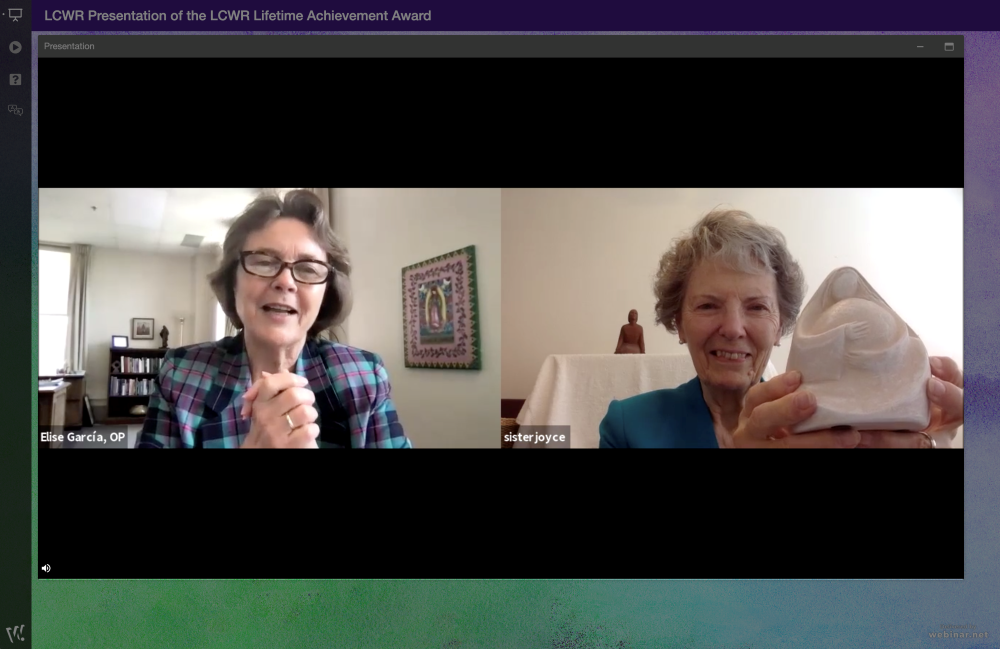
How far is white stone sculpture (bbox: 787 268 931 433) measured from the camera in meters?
1.20

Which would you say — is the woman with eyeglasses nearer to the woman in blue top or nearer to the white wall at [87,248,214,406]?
the white wall at [87,248,214,406]

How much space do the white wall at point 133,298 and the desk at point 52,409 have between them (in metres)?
0.07

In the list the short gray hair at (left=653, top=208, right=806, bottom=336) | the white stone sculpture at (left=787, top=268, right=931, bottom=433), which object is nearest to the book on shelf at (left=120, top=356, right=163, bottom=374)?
the short gray hair at (left=653, top=208, right=806, bottom=336)

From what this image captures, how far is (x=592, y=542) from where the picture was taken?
1.23 m

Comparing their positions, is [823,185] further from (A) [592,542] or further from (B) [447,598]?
(B) [447,598]

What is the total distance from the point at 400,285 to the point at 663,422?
25.7 inches

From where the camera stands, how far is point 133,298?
119 cm

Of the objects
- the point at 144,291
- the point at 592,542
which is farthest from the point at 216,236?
the point at 592,542

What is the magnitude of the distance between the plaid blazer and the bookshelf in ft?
0.11

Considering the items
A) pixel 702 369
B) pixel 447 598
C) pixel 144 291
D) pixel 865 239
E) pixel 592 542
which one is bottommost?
pixel 447 598

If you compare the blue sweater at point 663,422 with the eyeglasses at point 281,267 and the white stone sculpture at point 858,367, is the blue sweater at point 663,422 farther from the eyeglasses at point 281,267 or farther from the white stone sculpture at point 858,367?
the eyeglasses at point 281,267

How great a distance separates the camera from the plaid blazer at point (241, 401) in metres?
1.23
